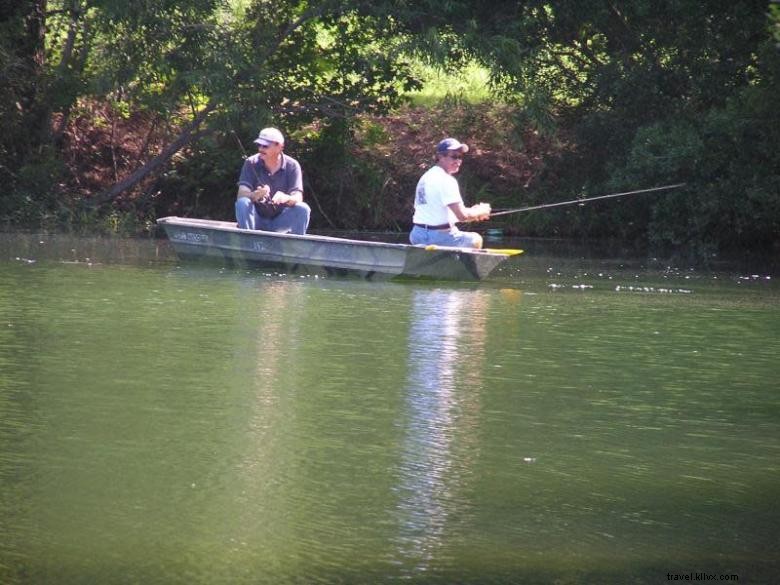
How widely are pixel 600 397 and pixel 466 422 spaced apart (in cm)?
116

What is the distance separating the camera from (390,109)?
Result: 25.1 meters

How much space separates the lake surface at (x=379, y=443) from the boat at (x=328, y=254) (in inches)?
107

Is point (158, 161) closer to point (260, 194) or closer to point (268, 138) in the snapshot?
point (268, 138)

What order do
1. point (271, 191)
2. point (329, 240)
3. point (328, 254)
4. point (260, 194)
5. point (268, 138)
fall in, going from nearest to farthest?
point (329, 240) < point (328, 254) < point (260, 194) < point (268, 138) < point (271, 191)

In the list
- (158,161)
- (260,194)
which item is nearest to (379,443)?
(260,194)

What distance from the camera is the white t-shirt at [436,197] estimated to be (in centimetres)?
1552

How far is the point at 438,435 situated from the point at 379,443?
0.33 metres

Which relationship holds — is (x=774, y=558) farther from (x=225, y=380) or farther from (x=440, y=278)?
(x=440, y=278)

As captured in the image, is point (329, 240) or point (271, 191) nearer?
point (329, 240)

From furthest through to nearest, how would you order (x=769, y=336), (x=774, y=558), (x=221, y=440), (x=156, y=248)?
1. (x=156, y=248)
2. (x=769, y=336)
3. (x=221, y=440)
4. (x=774, y=558)

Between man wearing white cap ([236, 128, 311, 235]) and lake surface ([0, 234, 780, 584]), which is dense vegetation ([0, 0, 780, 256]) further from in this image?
lake surface ([0, 234, 780, 584])

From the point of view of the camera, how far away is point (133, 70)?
73.8 ft

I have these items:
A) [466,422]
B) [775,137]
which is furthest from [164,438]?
[775,137]

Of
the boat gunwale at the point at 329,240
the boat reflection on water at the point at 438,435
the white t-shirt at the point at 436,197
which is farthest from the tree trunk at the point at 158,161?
the boat reflection on water at the point at 438,435
